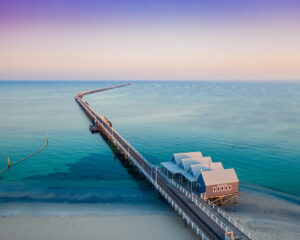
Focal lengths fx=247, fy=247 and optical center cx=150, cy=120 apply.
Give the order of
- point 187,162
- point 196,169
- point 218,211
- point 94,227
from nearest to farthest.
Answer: point 94,227, point 218,211, point 196,169, point 187,162

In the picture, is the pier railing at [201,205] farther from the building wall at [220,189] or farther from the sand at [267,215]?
the sand at [267,215]

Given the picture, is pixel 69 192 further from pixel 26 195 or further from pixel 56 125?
pixel 56 125

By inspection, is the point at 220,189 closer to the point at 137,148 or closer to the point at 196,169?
the point at 196,169

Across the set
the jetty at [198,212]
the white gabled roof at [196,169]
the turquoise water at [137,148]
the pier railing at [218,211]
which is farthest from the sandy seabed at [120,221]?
the white gabled roof at [196,169]

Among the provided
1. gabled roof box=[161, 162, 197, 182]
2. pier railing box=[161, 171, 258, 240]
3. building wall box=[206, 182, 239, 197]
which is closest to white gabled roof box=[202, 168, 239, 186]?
building wall box=[206, 182, 239, 197]

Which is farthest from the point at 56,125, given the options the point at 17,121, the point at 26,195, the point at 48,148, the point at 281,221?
the point at 281,221

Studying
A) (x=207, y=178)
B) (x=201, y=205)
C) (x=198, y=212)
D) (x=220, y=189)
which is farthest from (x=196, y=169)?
(x=198, y=212)
